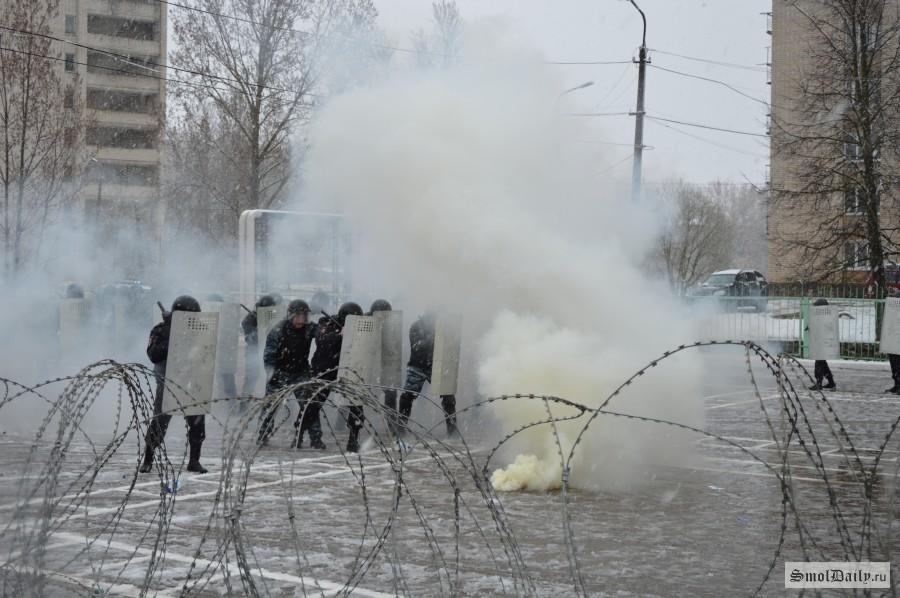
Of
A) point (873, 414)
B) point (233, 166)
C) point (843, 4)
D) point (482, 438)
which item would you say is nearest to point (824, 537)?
point (482, 438)

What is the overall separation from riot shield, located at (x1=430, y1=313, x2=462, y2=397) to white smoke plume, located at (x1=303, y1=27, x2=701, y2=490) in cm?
20

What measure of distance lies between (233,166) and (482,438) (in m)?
20.9

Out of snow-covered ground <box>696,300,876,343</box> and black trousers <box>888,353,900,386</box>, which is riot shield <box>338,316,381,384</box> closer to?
black trousers <box>888,353,900,386</box>

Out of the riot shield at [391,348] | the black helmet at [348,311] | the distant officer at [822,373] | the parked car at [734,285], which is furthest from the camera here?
the parked car at [734,285]

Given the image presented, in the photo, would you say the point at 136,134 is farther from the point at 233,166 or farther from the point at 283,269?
the point at 283,269

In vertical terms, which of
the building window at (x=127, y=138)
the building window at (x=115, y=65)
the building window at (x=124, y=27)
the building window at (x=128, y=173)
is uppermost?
the building window at (x=124, y=27)

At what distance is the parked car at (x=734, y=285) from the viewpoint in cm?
3838

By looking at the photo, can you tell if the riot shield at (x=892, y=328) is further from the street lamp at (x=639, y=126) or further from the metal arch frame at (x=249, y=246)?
the metal arch frame at (x=249, y=246)

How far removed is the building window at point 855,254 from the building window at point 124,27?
53710 millimetres

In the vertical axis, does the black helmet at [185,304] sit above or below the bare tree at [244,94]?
below

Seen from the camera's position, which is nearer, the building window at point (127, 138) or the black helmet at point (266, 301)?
the black helmet at point (266, 301)

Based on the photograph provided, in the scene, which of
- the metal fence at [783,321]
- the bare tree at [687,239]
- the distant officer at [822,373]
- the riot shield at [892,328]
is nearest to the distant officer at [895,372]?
the riot shield at [892,328]

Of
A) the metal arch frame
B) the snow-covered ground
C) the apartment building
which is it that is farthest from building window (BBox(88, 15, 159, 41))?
the snow-covered ground

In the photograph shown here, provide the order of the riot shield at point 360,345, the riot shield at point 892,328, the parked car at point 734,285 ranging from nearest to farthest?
the riot shield at point 360,345 < the riot shield at point 892,328 < the parked car at point 734,285
